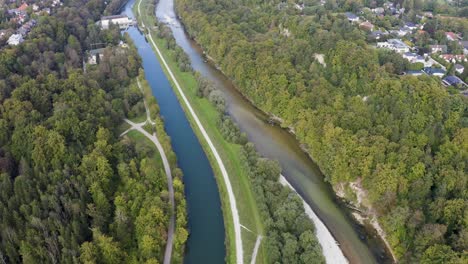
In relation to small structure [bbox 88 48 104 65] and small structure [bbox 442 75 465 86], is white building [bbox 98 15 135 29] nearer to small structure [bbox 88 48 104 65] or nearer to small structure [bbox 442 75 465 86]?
small structure [bbox 88 48 104 65]

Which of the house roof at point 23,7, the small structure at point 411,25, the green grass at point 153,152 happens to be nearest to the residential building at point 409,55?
the small structure at point 411,25

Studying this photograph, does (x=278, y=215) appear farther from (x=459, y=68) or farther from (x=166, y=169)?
(x=459, y=68)

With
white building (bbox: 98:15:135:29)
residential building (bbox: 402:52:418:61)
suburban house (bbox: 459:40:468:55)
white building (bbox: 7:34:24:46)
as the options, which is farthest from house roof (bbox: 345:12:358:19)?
white building (bbox: 7:34:24:46)

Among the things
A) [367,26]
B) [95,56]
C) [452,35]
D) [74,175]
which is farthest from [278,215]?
[452,35]

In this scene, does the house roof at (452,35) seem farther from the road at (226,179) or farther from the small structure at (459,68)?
the road at (226,179)

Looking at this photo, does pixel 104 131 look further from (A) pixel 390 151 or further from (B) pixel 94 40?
(B) pixel 94 40

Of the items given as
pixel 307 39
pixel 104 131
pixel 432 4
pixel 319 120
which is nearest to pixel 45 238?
pixel 104 131

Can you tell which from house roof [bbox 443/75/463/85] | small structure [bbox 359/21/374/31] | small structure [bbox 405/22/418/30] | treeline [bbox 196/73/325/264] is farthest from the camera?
small structure [bbox 405/22/418/30]
